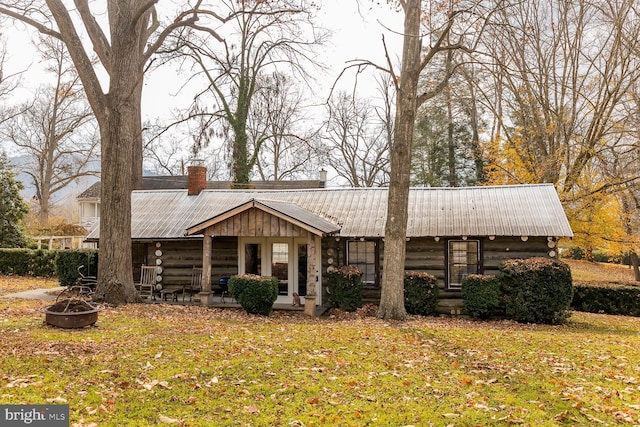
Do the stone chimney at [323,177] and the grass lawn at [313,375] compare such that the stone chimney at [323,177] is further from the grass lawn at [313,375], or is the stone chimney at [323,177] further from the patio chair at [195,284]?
the grass lawn at [313,375]

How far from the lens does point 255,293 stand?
560 inches

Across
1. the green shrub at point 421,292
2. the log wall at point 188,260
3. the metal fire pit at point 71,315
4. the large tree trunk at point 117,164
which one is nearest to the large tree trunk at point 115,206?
the large tree trunk at point 117,164

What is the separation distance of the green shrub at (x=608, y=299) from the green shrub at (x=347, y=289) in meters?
8.83

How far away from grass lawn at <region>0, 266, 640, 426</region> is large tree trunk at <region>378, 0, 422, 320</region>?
2461 mm

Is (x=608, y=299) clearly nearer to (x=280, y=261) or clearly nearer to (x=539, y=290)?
(x=539, y=290)

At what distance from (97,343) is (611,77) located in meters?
24.8

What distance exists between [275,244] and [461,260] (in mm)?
6643

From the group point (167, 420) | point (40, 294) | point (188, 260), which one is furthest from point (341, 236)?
point (167, 420)

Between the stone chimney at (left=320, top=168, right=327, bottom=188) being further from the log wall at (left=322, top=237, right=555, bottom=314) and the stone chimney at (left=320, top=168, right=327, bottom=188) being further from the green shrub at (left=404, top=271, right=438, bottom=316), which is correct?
the green shrub at (left=404, top=271, right=438, bottom=316)

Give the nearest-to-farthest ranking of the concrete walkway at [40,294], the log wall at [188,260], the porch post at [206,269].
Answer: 1. the porch post at [206,269]
2. the concrete walkway at [40,294]
3. the log wall at [188,260]

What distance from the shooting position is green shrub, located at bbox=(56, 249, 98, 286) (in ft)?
61.2

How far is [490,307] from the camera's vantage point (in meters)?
15.0

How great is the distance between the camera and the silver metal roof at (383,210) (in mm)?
15930

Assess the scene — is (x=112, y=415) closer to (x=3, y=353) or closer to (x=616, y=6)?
(x=3, y=353)
